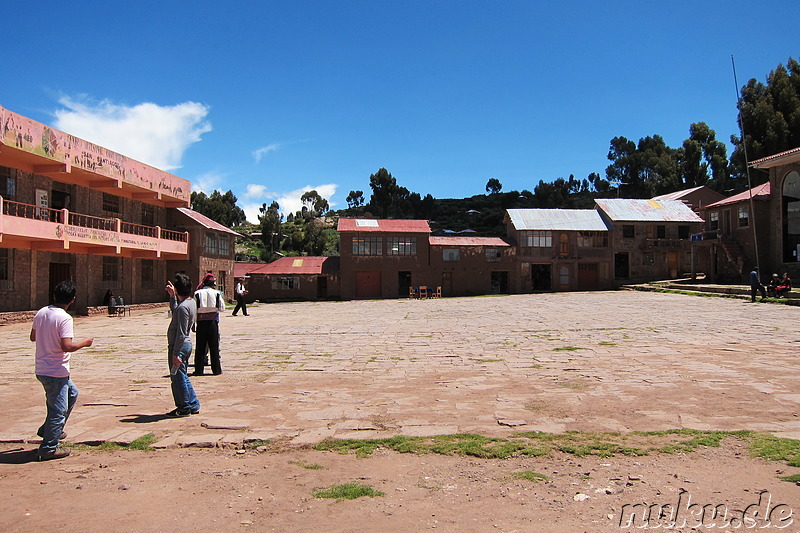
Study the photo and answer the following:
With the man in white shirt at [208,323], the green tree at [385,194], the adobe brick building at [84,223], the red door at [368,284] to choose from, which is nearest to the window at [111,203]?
the adobe brick building at [84,223]

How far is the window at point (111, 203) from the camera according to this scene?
2908 centimetres

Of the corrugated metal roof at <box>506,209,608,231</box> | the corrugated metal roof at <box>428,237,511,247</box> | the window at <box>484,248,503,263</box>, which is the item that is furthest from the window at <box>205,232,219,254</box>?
the corrugated metal roof at <box>506,209,608,231</box>

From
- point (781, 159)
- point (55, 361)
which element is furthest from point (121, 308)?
point (781, 159)

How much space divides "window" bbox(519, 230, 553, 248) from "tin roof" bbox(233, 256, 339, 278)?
16040mm

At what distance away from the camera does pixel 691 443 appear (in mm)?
5219

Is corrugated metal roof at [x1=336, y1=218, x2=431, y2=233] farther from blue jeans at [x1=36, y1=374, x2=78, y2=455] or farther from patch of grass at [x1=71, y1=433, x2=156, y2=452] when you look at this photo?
blue jeans at [x1=36, y1=374, x2=78, y2=455]

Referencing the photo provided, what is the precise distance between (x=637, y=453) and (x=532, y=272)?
41.9 m

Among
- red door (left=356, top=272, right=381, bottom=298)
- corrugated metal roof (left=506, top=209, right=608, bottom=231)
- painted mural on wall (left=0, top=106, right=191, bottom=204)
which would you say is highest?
painted mural on wall (left=0, top=106, right=191, bottom=204)

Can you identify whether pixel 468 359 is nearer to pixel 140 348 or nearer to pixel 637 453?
pixel 637 453

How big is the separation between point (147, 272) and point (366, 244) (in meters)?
16.6

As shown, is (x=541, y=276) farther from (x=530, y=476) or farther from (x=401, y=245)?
(x=530, y=476)

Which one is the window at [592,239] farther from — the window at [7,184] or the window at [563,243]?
the window at [7,184]

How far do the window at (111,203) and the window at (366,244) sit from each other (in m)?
17.8

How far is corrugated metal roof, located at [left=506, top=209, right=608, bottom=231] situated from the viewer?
45.2 m
